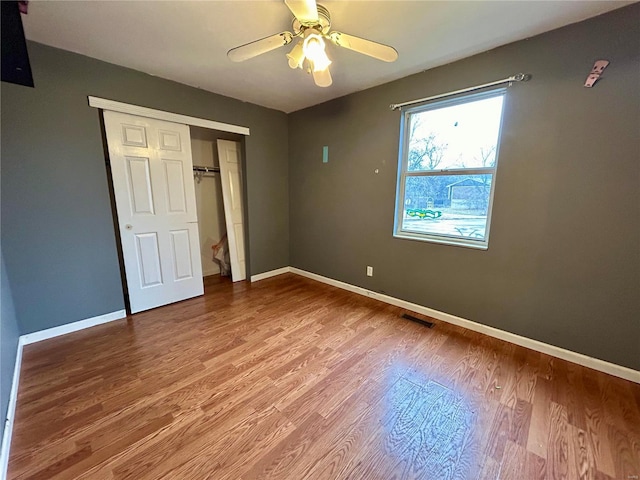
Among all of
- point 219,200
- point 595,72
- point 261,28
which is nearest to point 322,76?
point 261,28

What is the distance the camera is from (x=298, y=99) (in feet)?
10.5

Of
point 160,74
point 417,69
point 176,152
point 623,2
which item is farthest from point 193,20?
point 623,2

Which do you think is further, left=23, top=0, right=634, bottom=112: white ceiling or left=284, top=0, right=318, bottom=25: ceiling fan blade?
left=23, top=0, right=634, bottom=112: white ceiling

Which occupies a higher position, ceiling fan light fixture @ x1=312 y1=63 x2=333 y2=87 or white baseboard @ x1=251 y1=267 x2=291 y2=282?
ceiling fan light fixture @ x1=312 y1=63 x2=333 y2=87

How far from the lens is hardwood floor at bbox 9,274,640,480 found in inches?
48.7

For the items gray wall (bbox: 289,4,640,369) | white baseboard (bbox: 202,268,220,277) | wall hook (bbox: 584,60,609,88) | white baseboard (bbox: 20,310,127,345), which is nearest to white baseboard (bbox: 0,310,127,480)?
white baseboard (bbox: 20,310,127,345)

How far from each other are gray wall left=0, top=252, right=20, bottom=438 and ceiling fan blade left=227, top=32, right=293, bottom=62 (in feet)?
7.06

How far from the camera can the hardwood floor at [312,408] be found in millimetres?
1236

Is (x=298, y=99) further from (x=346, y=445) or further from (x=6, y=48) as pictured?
(x=346, y=445)

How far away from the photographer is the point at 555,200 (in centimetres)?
193

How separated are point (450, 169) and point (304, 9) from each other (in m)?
1.79

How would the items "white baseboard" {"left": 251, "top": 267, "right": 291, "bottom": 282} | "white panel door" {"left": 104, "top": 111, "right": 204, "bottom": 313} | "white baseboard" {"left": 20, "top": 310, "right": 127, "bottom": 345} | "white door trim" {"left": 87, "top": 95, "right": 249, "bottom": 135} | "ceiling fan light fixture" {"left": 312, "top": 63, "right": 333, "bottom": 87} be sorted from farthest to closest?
1. "white baseboard" {"left": 251, "top": 267, "right": 291, "bottom": 282}
2. "white panel door" {"left": 104, "top": 111, "right": 204, "bottom": 313}
3. "white door trim" {"left": 87, "top": 95, "right": 249, "bottom": 135}
4. "white baseboard" {"left": 20, "top": 310, "right": 127, "bottom": 345}
5. "ceiling fan light fixture" {"left": 312, "top": 63, "right": 333, "bottom": 87}

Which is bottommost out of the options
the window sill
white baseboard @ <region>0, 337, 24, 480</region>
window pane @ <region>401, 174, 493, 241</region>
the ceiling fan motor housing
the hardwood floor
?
the hardwood floor

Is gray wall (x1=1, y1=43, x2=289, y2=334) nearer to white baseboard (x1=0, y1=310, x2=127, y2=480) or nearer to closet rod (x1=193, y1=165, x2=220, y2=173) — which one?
white baseboard (x1=0, y1=310, x2=127, y2=480)
